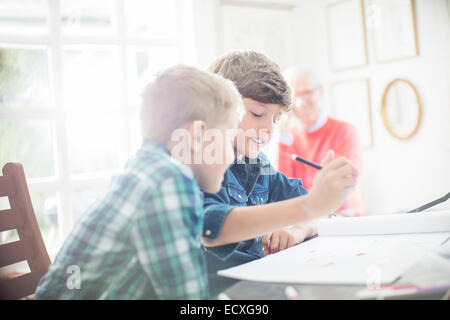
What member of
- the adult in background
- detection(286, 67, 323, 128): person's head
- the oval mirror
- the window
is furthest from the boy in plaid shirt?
the oval mirror

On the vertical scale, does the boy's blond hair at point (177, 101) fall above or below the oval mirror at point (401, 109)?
below

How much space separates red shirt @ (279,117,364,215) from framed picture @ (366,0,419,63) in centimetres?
53

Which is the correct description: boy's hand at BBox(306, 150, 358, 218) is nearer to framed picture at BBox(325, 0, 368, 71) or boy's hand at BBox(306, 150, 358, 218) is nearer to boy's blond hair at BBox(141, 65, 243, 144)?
boy's blond hair at BBox(141, 65, 243, 144)

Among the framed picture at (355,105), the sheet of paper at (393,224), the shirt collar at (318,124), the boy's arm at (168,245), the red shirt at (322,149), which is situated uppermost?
the framed picture at (355,105)

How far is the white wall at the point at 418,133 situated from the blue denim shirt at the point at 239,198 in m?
0.89

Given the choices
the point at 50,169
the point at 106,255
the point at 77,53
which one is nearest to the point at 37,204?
the point at 50,169

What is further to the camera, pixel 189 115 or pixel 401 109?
pixel 401 109

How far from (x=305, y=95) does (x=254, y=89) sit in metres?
1.28

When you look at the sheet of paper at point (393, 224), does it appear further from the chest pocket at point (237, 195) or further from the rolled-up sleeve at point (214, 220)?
the rolled-up sleeve at point (214, 220)

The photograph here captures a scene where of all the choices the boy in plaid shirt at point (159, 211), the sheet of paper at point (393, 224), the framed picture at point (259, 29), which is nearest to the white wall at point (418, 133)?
the framed picture at point (259, 29)

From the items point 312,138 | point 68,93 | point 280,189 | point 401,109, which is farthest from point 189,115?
point 401,109

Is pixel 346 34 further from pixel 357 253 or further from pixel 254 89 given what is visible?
pixel 357 253

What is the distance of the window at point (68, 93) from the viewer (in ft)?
5.63

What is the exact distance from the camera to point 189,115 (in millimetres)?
529
